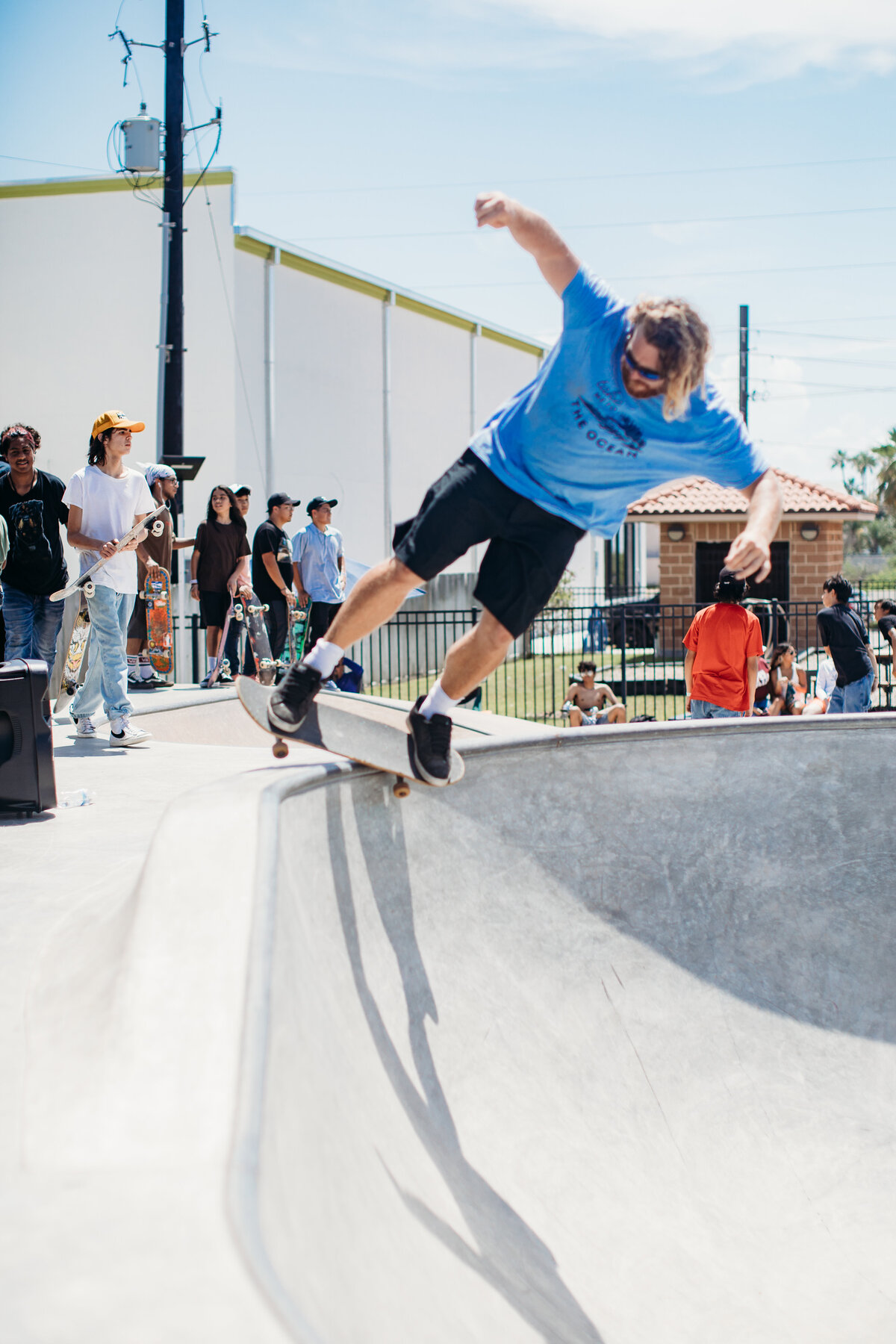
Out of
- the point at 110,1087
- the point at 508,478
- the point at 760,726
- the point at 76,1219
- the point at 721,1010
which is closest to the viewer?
the point at 76,1219

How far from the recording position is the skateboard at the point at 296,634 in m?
9.65

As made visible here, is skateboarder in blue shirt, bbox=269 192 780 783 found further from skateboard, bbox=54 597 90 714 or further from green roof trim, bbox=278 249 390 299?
green roof trim, bbox=278 249 390 299

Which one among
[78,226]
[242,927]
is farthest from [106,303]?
[242,927]

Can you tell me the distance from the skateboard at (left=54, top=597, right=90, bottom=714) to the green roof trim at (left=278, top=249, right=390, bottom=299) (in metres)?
A: 13.8

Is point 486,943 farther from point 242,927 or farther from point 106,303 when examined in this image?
point 106,303

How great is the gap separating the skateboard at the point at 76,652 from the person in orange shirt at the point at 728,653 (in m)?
3.77

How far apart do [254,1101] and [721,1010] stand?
253 cm

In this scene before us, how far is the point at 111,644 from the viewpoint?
18.8ft

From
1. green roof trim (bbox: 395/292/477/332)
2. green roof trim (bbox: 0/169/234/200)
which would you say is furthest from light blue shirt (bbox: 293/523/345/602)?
green roof trim (bbox: 395/292/477/332)

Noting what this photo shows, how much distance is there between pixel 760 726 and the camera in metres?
4.35

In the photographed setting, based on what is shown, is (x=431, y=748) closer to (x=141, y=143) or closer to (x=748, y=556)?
(x=748, y=556)

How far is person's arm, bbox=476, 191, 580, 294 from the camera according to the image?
9.72 feet

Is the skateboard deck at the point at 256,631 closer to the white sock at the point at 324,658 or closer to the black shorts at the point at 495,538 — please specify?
the white sock at the point at 324,658

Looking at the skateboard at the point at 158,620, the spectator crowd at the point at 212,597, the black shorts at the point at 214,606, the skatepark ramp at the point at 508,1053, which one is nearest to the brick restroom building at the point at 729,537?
the spectator crowd at the point at 212,597
